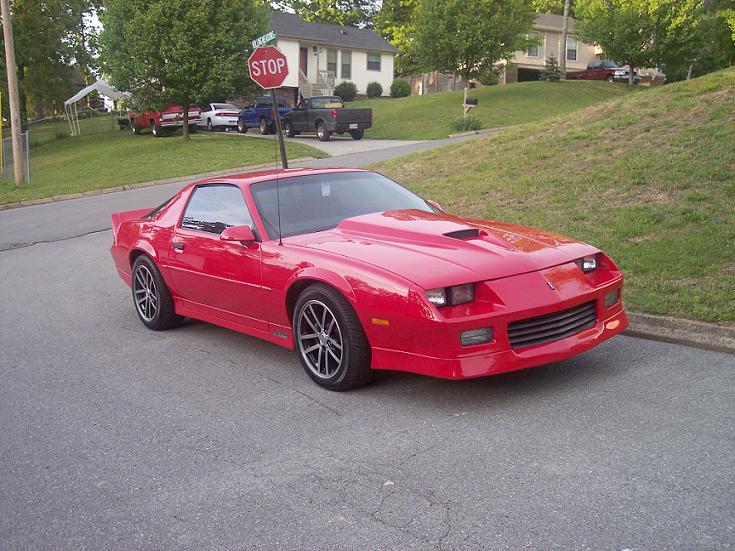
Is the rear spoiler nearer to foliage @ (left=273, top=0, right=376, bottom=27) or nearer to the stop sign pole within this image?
the stop sign pole

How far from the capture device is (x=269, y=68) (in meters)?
11.1

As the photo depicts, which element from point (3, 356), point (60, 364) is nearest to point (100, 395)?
point (60, 364)

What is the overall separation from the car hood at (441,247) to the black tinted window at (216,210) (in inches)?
29.8

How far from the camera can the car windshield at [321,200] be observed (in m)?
6.06

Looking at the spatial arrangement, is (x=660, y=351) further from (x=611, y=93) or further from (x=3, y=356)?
(x=611, y=93)

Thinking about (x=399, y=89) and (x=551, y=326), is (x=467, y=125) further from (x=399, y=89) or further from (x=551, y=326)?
(x=399, y=89)

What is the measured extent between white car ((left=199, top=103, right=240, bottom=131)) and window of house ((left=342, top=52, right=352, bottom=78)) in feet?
52.7

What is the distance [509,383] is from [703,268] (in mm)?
3083

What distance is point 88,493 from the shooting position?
3945 mm

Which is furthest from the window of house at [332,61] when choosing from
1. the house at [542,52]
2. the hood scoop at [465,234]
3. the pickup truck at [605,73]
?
the hood scoop at [465,234]

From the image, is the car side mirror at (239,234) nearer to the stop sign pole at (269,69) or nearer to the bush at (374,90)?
the stop sign pole at (269,69)

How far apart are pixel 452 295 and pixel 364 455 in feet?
3.73

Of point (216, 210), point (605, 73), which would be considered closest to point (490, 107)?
point (605, 73)

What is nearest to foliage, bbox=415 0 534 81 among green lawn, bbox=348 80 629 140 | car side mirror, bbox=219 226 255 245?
green lawn, bbox=348 80 629 140
